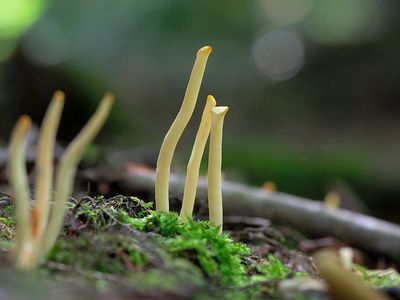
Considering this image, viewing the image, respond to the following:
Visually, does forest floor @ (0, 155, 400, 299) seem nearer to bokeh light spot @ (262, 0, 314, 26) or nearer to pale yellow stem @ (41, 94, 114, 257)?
pale yellow stem @ (41, 94, 114, 257)

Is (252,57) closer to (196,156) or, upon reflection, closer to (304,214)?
(304,214)

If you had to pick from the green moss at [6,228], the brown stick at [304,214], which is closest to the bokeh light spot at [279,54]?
the brown stick at [304,214]

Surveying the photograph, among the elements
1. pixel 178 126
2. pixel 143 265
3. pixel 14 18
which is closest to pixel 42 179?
pixel 143 265

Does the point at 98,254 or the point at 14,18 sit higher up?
the point at 14,18

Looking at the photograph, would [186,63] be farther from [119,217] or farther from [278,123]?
[119,217]

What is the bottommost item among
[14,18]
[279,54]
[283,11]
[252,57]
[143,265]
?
[143,265]

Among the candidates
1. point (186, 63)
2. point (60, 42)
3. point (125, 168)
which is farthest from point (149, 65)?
point (125, 168)

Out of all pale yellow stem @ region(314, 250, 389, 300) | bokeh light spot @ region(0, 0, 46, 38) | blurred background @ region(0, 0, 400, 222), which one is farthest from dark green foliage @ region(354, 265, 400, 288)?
bokeh light spot @ region(0, 0, 46, 38)
